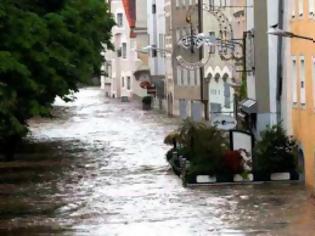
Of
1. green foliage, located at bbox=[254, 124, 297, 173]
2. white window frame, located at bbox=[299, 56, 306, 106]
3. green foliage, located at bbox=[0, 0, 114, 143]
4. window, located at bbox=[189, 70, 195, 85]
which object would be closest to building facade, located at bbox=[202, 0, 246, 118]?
window, located at bbox=[189, 70, 195, 85]

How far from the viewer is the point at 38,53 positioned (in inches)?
1462

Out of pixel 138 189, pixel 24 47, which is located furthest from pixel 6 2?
pixel 138 189

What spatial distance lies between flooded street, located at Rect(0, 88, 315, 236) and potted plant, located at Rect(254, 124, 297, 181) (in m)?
1.16

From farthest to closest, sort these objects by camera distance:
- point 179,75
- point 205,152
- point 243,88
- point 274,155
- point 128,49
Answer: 1. point 128,49
2. point 179,75
3. point 243,88
4. point 205,152
5. point 274,155

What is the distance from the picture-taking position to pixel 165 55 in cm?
10456

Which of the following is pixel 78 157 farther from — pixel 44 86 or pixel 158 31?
pixel 158 31

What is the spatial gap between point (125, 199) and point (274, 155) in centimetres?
607

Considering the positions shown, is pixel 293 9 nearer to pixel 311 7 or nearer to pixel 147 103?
pixel 311 7

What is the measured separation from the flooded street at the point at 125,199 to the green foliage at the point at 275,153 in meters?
1.19

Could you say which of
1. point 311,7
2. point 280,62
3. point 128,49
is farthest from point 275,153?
point 128,49

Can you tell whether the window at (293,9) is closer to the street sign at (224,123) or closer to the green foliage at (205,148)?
the green foliage at (205,148)

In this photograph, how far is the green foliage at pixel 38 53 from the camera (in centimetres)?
3384

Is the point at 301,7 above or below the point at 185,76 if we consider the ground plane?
above

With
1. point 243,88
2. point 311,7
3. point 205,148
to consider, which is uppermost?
point 311,7
